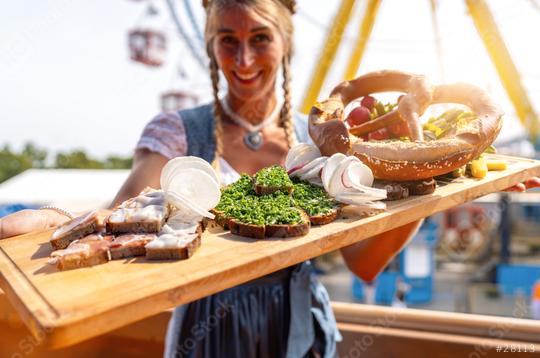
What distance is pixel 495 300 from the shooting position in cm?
1095

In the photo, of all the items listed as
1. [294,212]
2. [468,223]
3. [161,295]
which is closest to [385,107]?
[294,212]

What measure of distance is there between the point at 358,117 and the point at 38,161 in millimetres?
29322

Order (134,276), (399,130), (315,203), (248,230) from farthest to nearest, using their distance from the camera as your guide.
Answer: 1. (399,130)
2. (315,203)
3. (248,230)
4. (134,276)

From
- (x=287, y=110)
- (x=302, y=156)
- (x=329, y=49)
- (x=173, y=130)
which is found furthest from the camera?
(x=329, y=49)

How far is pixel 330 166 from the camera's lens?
4.86 ft

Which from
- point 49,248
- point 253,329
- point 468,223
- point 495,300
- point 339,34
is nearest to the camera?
point 49,248

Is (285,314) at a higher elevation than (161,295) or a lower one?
lower

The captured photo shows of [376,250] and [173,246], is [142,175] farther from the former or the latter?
[376,250]

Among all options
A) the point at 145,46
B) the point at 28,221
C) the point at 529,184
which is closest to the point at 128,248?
the point at 28,221

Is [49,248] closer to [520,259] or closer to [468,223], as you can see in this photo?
[468,223]

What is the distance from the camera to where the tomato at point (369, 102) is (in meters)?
1.93

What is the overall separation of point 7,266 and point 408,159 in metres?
1.16

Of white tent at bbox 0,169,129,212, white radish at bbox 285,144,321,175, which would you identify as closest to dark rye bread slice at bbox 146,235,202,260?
white radish at bbox 285,144,321,175

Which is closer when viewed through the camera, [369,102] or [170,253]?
[170,253]
